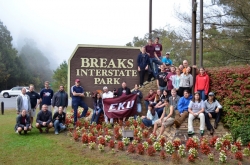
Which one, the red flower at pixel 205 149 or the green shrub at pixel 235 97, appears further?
the green shrub at pixel 235 97

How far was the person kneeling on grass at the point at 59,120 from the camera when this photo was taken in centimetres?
943

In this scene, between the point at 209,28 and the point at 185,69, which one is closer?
the point at 185,69

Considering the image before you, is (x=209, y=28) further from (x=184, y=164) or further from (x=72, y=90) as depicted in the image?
(x=184, y=164)

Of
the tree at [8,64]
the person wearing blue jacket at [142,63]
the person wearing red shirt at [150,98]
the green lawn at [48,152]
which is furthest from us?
the tree at [8,64]

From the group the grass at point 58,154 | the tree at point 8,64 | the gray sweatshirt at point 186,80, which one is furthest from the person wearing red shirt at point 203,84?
the tree at point 8,64

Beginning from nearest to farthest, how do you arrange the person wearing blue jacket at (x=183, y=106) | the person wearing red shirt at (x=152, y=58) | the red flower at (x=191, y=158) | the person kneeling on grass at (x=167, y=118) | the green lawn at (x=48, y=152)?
the red flower at (x=191, y=158)
the green lawn at (x=48, y=152)
the person kneeling on grass at (x=167, y=118)
the person wearing blue jacket at (x=183, y=106)
the person wearing red shirt at (x=152, y=58)

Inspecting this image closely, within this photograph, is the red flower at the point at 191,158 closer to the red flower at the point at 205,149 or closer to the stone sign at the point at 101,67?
the red flower at the point at 205,149

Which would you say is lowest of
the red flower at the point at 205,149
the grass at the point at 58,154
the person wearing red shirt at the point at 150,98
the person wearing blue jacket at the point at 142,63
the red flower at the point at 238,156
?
the grass at the point at 58,154

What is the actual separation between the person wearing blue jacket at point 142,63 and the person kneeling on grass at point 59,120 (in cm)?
383

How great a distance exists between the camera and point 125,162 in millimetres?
6297

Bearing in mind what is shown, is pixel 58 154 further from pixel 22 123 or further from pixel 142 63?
pixel 142 63

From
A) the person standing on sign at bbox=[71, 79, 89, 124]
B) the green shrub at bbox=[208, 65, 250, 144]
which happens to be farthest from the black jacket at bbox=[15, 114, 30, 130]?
the green shrub at bbox=[208, 65, 250, 144]

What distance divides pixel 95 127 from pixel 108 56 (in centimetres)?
361

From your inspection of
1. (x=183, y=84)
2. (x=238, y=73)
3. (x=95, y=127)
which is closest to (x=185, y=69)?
(x=183, y=84)
